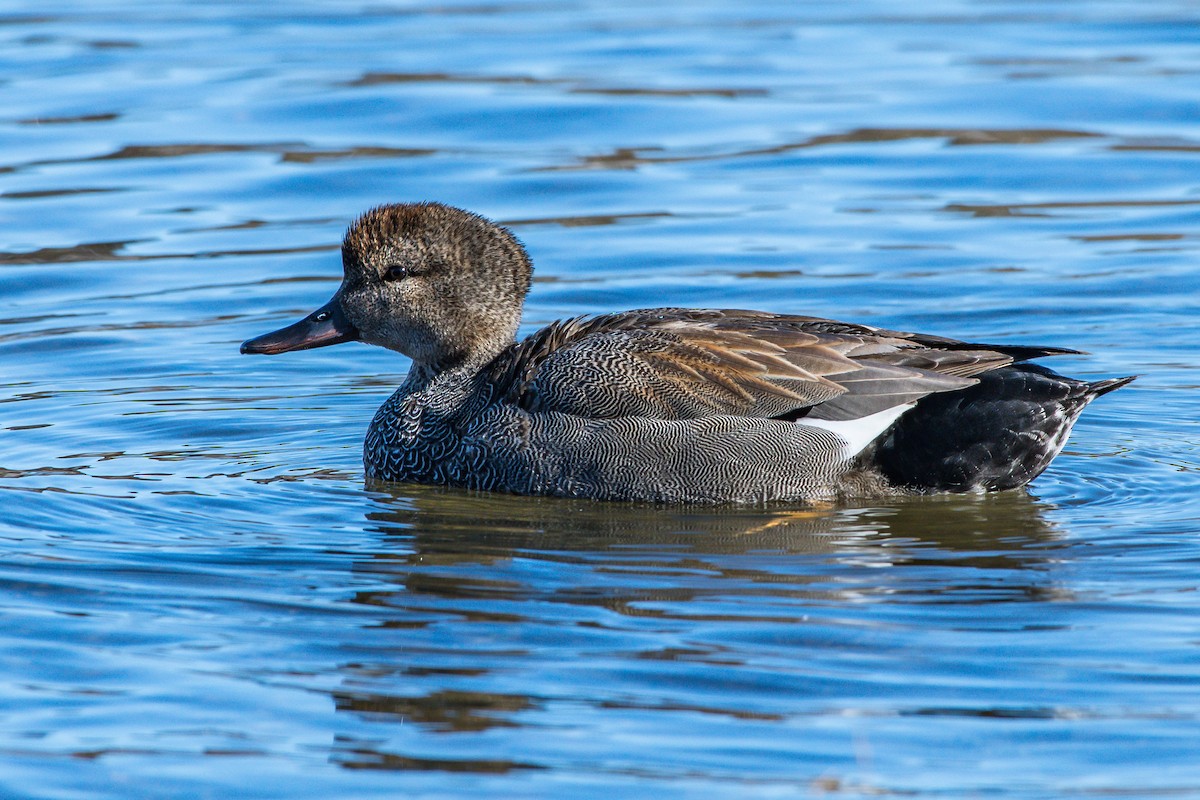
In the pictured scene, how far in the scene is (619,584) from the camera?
6.25 metres

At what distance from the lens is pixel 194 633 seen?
584cm

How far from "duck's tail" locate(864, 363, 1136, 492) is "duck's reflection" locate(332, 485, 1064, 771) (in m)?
0.15

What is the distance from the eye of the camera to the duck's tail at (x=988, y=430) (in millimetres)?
7141

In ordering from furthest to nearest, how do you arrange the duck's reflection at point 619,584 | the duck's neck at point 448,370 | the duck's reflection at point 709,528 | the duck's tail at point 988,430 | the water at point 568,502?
the duck's neck at point 448,370, the duck's tail at point 988,430, the duck's reflection at point 709,528, the duck's reflection at point 619,584, the water at point 568,502

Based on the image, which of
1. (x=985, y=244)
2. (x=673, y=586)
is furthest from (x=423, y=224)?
(x=985, y=244)

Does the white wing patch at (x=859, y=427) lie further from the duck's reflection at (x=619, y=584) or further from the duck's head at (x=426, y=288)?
the duck's head at (x=426, y=288)

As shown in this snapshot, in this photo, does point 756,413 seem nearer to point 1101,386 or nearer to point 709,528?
point 709,528

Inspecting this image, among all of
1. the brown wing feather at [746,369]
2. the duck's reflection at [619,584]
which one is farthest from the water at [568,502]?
the brown wing feather at [746,369]

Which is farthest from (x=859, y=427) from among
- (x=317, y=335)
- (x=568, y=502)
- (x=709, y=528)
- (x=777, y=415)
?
(x=317, y=335)

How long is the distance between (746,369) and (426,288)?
1.54 metres

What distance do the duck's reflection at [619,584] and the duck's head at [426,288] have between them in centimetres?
74

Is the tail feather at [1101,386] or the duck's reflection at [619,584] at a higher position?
the tail feather at [1101,386]

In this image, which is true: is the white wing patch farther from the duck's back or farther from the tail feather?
the tail feather

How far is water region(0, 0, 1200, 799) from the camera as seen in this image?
5098mm
